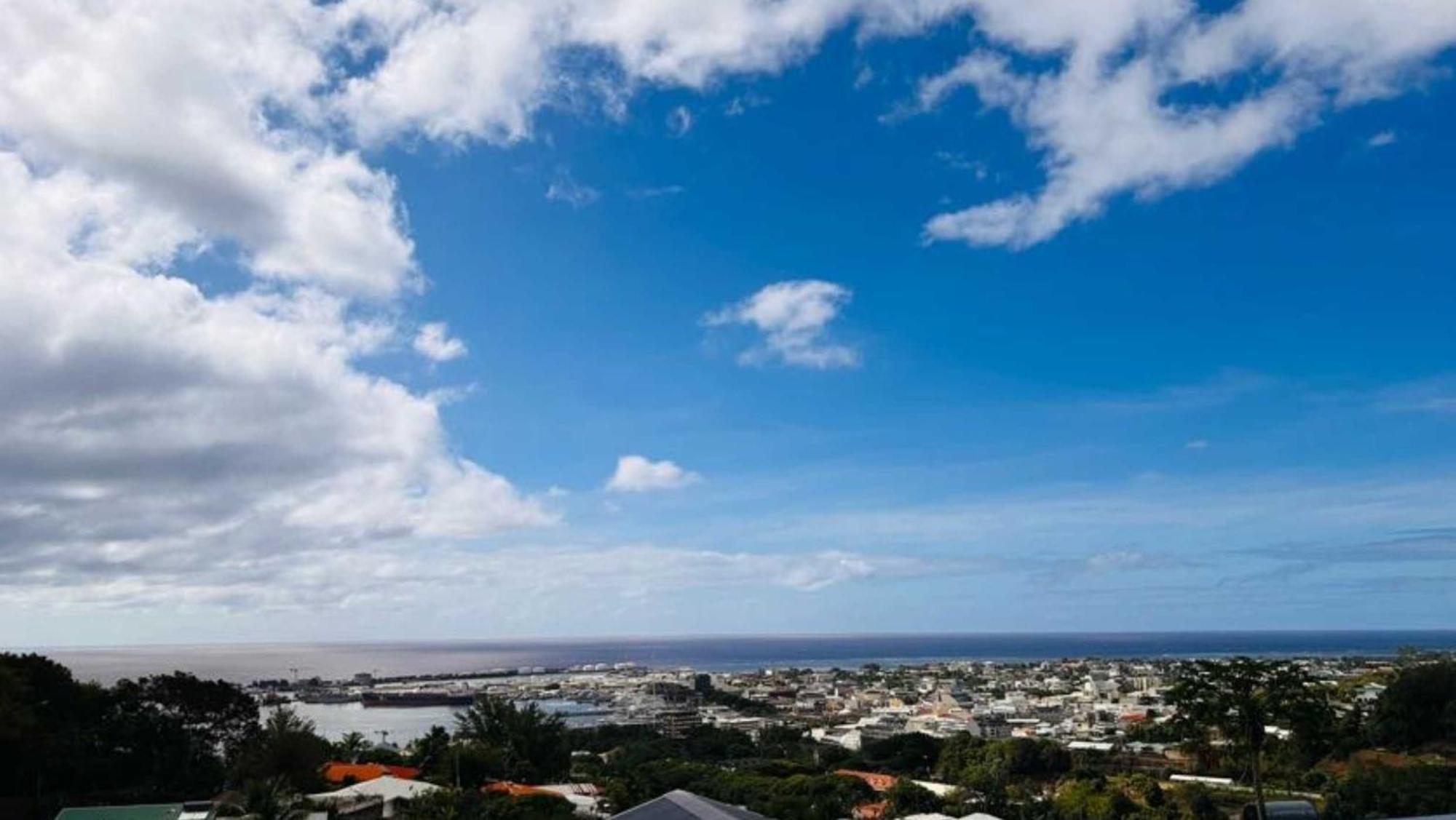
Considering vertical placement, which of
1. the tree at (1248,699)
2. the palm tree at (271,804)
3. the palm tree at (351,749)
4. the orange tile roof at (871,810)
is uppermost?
the tree at (1248,699)

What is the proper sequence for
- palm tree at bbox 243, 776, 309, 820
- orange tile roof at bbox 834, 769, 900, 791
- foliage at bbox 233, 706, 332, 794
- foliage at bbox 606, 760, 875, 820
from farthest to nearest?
1. orange tile roof at bbox 834, 769, 900, 791
2. foliage at bbox 233, 706, 332, 794
3. foliage at bbox 606, 760, 875, 820
4. palm tree at bbox 243, 776, 309, 820

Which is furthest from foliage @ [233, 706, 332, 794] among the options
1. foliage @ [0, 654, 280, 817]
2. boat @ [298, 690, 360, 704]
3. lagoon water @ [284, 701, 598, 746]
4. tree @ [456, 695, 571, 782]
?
boat @ [298, 690, 360, 704]

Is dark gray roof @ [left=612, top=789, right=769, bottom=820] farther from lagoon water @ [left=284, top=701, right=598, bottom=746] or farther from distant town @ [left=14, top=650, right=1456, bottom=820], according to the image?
lagoon water @ [left=284, top=701, right=598, bottom=746]

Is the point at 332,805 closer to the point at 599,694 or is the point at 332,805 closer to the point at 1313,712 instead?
the point at 1313,712

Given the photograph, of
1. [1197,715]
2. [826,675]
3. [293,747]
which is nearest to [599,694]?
[826,675]

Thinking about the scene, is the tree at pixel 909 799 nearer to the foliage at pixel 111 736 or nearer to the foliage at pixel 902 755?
the foliage at pixel 902 755

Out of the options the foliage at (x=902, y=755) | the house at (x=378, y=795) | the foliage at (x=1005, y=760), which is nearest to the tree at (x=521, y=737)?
the house at (x=378, y=795)

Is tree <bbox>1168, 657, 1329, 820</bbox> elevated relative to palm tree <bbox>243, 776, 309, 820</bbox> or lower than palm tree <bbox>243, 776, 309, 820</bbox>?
elevated
